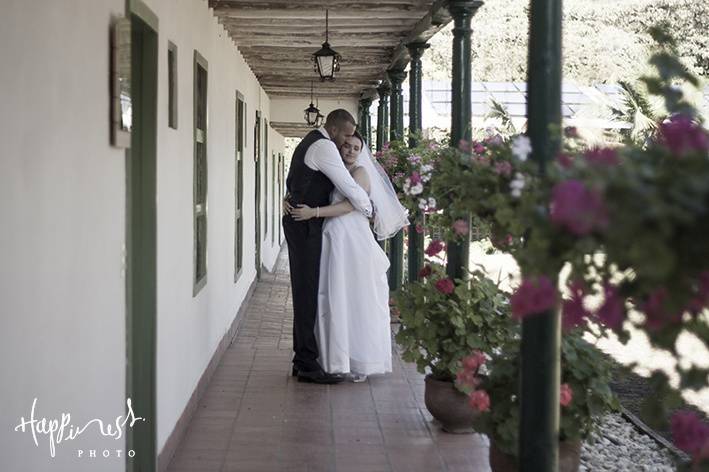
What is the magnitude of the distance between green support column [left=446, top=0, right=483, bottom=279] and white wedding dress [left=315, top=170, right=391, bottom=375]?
1028 mm

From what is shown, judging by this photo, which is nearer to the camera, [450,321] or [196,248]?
[450,321]

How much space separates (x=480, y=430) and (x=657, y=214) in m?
2.68

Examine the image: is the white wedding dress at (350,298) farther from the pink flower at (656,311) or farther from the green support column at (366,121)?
the green support column at (366,121)

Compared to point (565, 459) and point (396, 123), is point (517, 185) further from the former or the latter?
Answer: point (396, 123)

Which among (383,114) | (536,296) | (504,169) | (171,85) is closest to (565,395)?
(504,169)

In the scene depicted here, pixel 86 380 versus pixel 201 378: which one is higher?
pixel 86 380

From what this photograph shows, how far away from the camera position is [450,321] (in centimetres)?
500

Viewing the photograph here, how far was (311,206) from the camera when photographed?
6617 millimetres

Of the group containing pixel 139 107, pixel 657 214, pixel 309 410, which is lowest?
pixel 309 410

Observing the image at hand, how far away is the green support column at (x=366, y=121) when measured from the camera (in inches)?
596

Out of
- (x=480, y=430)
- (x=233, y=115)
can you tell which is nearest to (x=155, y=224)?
(x=480, y=430)

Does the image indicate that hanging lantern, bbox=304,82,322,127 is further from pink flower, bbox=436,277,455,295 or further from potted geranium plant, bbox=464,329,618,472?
potted geranium plant, bbox=464,329,618,472

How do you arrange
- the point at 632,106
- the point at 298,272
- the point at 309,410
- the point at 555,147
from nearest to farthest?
the point at 555,147
the point at 309,410
the point at 298,272
the point at 632,106

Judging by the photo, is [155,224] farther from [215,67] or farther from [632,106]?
[632,106]
